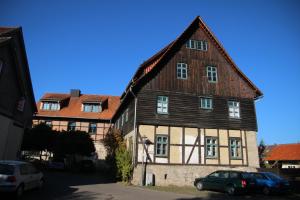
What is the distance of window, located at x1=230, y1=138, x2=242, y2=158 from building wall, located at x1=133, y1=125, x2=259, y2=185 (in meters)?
0.25

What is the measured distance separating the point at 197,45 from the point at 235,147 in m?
9.22

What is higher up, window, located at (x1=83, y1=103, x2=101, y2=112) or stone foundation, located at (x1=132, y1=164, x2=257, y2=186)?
window, located at (x1=83, y1=103, x2=101, y2=112)

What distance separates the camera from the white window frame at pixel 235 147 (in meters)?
23.9

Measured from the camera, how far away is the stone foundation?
70.6 ft

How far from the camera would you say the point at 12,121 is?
20.8 metres

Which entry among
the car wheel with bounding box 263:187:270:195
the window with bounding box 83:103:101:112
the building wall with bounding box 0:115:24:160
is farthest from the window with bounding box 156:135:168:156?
the window with bounding box 83:103:101:112

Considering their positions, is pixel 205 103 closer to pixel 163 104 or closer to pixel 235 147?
pixel 163 104

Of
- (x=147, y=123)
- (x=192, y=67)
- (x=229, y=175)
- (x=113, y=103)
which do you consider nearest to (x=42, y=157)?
(x=113, y=103)

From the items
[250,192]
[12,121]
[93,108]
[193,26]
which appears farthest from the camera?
[93,108]

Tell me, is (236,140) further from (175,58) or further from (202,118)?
(175,58)

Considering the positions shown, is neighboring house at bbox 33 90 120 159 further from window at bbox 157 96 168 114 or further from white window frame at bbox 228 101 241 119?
white window frame at bbox 228 101 241 119

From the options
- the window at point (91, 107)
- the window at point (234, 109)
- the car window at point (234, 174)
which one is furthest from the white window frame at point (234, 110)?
the window at point (91, 107)

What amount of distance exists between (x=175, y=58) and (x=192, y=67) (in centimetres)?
165

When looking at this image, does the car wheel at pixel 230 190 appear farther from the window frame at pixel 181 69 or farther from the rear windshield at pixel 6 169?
the rear windshield at pixel 6 169
